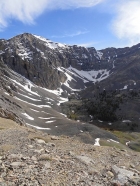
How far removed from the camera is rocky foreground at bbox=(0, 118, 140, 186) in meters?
12.8

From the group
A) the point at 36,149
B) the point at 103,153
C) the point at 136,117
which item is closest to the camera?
the point at 36,149

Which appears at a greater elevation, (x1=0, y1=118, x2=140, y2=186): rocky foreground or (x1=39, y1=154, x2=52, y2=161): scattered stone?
(x1=39, y1=154, x2=52, y2=161): scattered stone

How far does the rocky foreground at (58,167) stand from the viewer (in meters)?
12.8

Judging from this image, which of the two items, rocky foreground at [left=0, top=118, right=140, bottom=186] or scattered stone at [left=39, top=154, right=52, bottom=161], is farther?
scattered stone at [left=39, top=154, right=52, bottom=161]

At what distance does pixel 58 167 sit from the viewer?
14.7m

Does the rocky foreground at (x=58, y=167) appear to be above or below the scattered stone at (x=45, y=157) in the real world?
below

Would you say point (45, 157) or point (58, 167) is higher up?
point (45, 157)

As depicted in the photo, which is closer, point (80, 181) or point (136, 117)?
point (80, 181)

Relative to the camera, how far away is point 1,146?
18656mm

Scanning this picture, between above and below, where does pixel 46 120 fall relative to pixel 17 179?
below

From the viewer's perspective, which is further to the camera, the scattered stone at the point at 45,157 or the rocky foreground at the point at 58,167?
the scattered stone at the point at 45,157

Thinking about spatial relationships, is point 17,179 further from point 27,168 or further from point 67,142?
point 67,142

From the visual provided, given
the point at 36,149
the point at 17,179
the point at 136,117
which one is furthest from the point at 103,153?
the point at 136,117

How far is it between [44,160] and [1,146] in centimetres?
506
